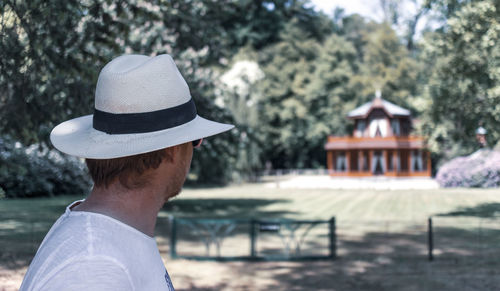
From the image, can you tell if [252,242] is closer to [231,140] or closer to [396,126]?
[231,140]

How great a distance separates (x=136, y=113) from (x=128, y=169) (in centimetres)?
18

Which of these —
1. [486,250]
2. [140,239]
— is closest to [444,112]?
[486,250]

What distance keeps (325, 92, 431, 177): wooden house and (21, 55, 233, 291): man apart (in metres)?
44.0

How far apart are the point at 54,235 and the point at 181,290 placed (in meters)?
8.09

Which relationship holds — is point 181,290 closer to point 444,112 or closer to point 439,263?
point 439,263

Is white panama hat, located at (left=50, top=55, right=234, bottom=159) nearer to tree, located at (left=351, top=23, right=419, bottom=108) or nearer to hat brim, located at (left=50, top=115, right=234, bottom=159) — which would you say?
hat brim, located at (left=50, top=115, right=234, bottom=159)

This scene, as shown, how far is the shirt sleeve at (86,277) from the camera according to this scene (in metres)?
1.34

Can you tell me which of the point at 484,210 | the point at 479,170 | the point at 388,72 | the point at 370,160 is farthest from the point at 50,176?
the point at 388,72

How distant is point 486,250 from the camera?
13062mm

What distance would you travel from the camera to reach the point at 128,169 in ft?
5.44

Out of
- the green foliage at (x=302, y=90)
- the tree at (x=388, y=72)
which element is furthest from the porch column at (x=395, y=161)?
the green foliage at (x=302, y=90)

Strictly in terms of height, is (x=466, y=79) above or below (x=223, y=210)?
above

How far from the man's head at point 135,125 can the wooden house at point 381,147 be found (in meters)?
44.0

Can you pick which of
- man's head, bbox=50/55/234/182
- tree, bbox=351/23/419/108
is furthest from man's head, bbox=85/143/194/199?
tree, bbox=351/23/419/108
